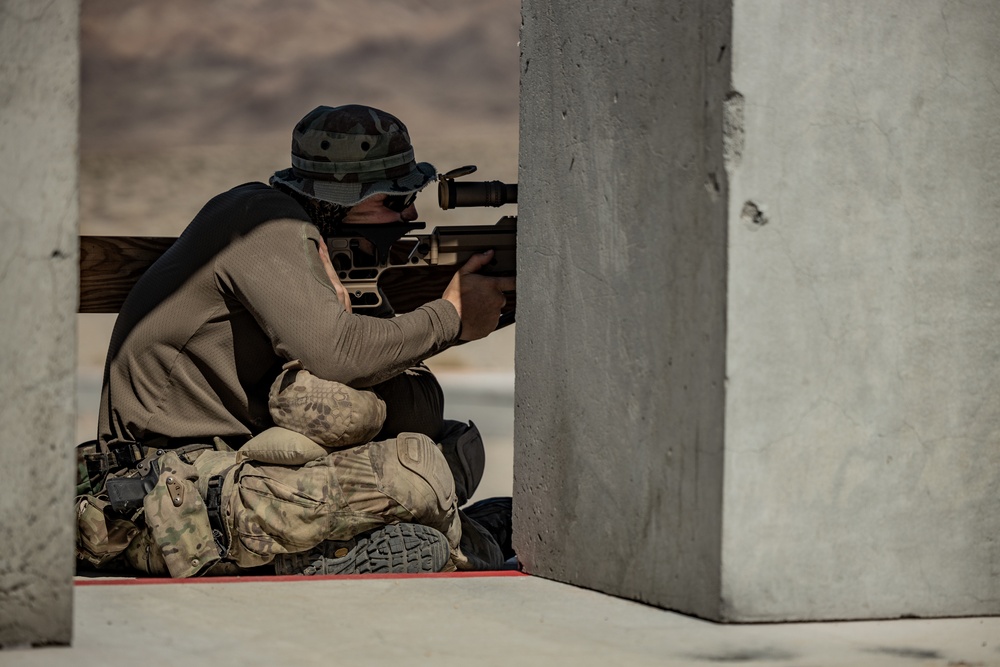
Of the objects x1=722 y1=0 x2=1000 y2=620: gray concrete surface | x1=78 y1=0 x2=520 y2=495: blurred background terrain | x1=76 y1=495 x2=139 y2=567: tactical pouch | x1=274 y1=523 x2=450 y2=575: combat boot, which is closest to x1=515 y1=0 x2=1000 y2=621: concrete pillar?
x1=722 y1=0 x2=1000 y2=620: gray concrete surface

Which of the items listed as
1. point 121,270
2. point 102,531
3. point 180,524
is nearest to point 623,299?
point 180,524

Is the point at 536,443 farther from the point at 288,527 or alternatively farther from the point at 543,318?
the point at 288,527

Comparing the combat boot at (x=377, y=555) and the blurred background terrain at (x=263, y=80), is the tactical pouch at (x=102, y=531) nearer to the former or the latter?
the combat boot at (x=377, y=555)

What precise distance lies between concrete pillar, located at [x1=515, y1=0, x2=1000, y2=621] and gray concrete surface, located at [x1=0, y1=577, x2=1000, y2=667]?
12 centimetres

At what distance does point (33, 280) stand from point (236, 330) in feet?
4.98

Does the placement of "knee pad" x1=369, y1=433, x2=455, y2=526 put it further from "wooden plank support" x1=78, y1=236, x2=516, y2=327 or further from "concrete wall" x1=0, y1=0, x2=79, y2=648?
"concrete wall" x1=0, y1=0, x2=79, y2=648

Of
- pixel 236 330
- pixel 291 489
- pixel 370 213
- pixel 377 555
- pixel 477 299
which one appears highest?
pixel 370 213

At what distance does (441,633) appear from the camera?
110 inches

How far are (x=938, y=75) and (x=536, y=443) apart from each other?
1302 millimetres

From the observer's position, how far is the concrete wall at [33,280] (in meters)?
2.54

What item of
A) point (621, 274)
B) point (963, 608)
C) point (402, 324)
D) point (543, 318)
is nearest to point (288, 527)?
point (402, 324)

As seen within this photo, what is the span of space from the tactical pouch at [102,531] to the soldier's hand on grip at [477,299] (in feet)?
3.54

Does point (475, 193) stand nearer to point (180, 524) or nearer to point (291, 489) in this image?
point (291, 489)

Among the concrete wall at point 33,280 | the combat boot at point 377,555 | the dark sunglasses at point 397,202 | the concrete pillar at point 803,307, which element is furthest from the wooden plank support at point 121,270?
the concrete wall at point 33,280
